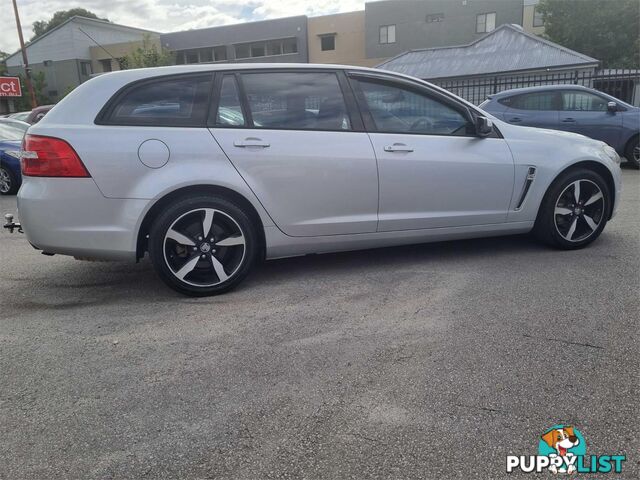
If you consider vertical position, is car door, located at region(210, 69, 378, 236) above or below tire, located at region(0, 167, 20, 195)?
above

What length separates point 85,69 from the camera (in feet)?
165

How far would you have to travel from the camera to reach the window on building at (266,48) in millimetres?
43562

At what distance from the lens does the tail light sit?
11.4ft

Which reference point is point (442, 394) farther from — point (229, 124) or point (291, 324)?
point (229, 124)

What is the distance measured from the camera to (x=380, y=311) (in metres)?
3.44

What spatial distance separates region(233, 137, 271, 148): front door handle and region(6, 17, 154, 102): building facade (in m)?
51.4

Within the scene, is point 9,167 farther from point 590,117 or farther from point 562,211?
point 590,117

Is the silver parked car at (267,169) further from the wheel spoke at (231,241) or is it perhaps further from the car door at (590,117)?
the car door at (590,117)

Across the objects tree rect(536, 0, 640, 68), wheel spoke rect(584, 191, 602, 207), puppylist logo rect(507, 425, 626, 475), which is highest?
tree rect(536, 0, 640, 68)

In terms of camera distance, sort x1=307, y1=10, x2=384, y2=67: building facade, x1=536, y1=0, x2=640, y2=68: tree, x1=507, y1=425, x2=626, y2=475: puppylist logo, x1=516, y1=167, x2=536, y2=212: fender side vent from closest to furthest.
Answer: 1. x1=507, y1=425, x2=626, y2=475: puppylist logo
2. x1=516, y1=167, x2=536, y2=212: fender side vent
3. x1=536, y1=0, x2=640, y2=68: tree
4. x1=307, y1=10, x2=384, y2=67: building facade

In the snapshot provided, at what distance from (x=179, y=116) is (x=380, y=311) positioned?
193 cm

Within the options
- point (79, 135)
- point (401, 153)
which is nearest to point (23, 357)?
point (79, 135)

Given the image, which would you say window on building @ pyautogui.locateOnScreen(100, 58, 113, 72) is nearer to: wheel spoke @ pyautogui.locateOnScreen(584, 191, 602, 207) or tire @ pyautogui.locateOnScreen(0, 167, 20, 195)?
tire @ pyautogui.locateOnScreen(0, 167, 20, 195)

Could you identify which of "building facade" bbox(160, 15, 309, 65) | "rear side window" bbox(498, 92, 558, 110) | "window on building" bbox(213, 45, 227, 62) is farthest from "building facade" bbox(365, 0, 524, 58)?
"rear side window" bbox(498, 92, 558, 110)
